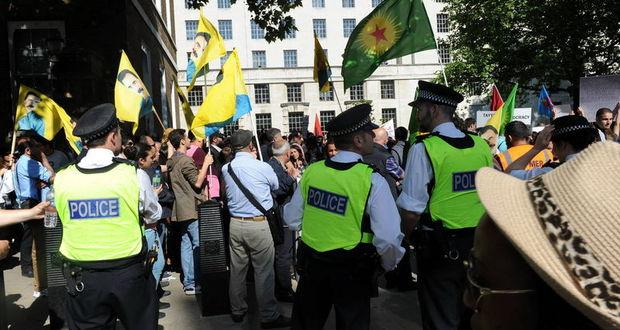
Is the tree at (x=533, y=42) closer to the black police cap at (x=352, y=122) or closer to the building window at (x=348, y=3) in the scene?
the black police cap at (x=352, y=122)

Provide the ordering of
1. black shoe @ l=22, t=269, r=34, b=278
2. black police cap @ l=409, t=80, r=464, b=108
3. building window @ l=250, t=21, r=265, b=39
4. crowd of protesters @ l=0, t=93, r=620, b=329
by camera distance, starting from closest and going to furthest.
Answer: crowd of protesters @ l=0, t=93, r=620, b=329 < black police cap @ l=409, t=80, r=464, b=108 < black shoe @ l=22, t=269, r=34, b=278 < building window @ l=250, t=21, r=265, b=39

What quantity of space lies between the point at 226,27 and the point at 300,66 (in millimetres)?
9019

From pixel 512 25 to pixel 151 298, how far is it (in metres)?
29.1

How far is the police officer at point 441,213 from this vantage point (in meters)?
3.57

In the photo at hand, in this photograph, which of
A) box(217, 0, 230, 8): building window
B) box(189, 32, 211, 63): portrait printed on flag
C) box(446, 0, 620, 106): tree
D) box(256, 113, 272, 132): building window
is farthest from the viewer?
box(217, 0, 230, 8): building window

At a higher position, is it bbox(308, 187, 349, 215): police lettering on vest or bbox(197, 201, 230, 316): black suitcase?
bbox(308, 187, 349, 215): police lettering on vest

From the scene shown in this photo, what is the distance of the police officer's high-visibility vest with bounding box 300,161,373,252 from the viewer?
345 cm

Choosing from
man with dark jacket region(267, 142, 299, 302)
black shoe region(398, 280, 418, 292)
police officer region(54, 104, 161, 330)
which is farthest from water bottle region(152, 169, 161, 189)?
black shoe region(398, 280, 418, 292)

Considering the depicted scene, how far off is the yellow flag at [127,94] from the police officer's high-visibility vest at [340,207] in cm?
576

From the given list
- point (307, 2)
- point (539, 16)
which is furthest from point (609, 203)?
point (307, 2)

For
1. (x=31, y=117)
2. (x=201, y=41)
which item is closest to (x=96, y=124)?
(x=31, y=117)

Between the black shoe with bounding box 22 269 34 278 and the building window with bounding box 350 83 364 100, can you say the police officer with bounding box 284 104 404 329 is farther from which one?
the building window with bounding box 350 83 364 100

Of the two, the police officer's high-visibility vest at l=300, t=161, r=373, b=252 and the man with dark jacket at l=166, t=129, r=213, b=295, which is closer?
the police officer's high-visibility vest at l=300, t=161, r=373, b=252

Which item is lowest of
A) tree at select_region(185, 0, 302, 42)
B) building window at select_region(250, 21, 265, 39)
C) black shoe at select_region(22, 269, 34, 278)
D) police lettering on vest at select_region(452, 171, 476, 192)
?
black shoe at select_region(22, 269, 34, 278)
